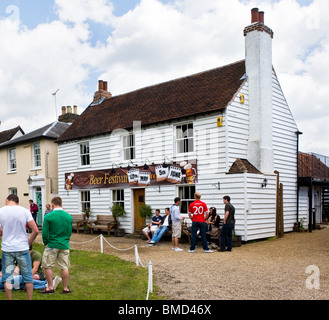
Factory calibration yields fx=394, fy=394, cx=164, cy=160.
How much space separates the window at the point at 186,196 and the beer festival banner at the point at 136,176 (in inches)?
15.5

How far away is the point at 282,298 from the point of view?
704cm

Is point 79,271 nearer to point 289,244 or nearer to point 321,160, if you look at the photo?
point 289,244

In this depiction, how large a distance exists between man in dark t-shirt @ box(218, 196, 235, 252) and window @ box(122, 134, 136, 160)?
698 centimetres

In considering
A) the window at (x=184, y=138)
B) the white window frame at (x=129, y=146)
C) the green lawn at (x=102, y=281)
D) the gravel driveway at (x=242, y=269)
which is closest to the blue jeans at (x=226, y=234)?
the gravel driveway at (x=242, y=269)

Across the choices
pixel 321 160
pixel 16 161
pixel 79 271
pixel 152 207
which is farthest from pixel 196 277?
pixel 16 161

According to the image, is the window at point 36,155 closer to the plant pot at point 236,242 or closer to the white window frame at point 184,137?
the white window frame at point 184,137

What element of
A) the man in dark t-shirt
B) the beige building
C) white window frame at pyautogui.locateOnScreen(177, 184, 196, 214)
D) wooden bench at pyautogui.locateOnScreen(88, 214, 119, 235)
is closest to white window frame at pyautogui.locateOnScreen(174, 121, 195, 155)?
white window frame at pyautogui.locateOnScreen(177, 184, 196, 214)

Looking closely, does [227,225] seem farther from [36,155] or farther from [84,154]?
[36,155]

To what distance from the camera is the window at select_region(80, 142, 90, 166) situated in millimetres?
20984

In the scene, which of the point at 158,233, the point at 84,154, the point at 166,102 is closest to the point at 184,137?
the point at 166,102

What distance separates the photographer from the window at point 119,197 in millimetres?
18969

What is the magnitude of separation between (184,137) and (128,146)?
3.45 meters

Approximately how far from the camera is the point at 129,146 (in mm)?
18766
